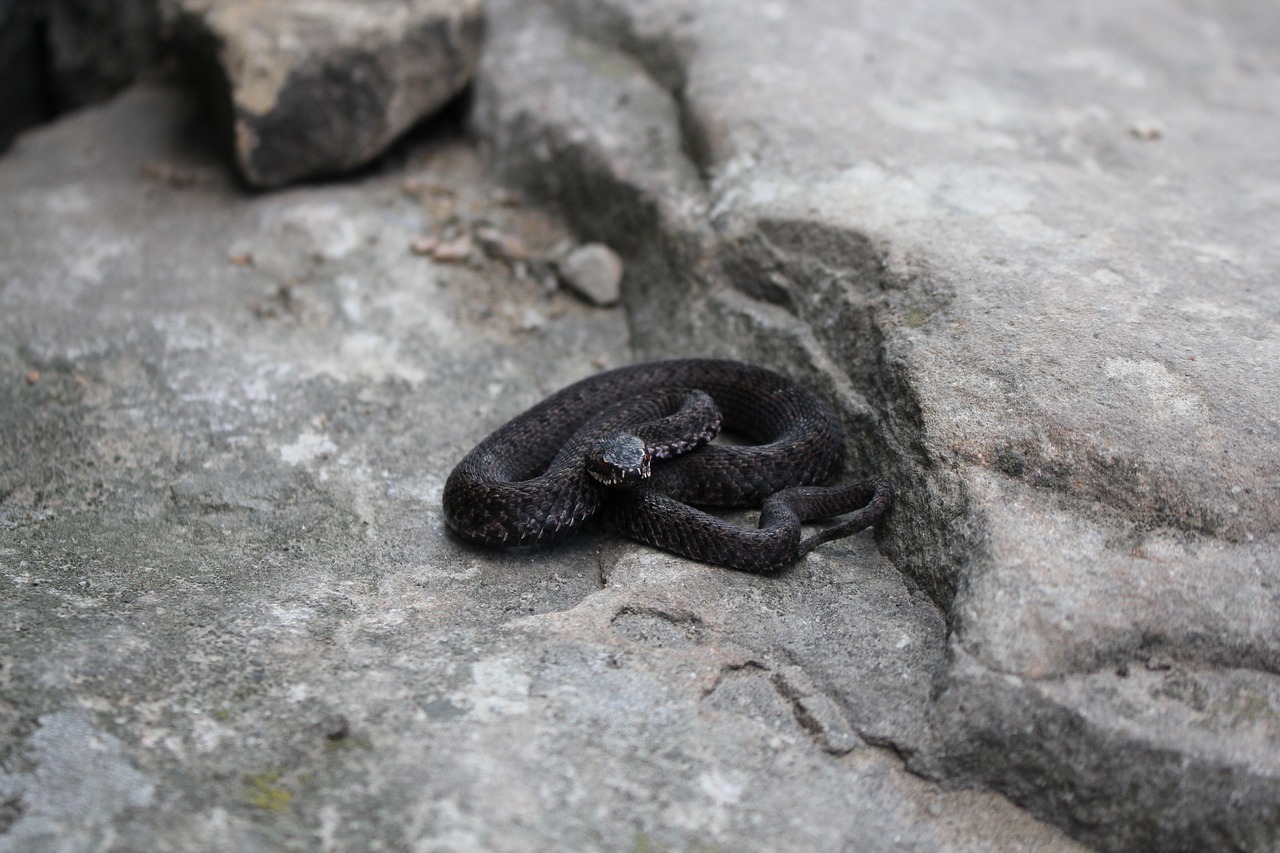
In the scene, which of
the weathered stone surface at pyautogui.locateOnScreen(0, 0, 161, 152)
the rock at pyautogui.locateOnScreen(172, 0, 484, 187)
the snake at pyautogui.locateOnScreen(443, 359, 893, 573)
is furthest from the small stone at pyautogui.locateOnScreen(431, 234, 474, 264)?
the weathered stone surface at pyautogui.locateOnScreen(0, 0, 161, 152)

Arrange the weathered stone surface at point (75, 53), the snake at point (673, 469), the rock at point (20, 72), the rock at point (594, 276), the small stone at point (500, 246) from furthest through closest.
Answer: the weathered stone surface at point (75, 53) < the rock at point (20, 72) < the small stone at point (500, 246) < the rock at point (594, 276) < the snake at point (673, 469)

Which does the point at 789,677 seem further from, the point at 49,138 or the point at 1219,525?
the point at 49,138

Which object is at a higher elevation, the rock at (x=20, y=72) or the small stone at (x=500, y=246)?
the rock at (x=20, y=72)

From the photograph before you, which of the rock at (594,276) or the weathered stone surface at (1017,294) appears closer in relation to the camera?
the weathered stone surface at (1017,294)

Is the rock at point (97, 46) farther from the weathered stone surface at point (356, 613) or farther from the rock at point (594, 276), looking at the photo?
the rock at point (594, 276)

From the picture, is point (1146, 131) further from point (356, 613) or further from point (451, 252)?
point (356, 613)

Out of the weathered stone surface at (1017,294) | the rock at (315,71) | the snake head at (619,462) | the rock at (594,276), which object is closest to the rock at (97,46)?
the rock at (315,71)

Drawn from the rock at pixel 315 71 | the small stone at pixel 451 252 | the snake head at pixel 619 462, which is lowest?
the small stone at pixel 451 252
